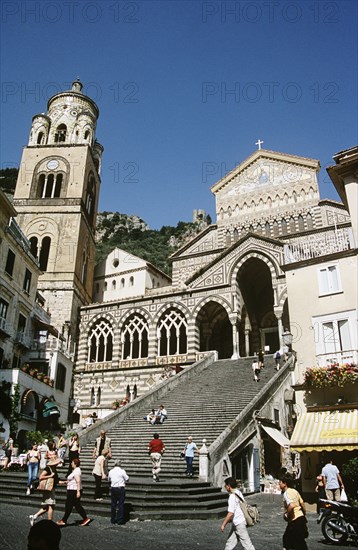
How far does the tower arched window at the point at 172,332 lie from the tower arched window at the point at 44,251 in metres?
12.0

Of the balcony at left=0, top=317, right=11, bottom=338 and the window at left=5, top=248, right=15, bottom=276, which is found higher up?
the window at left=5, top=248, right=15, bottom=276

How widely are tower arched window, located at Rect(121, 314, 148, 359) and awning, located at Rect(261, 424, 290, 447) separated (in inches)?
644

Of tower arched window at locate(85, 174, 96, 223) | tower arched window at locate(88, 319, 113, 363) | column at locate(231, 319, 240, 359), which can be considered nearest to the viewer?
column at locate(231, 319, 240, 359)

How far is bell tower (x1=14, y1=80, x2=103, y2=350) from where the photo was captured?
35500mm

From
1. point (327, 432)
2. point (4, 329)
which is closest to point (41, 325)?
point (4, 329)

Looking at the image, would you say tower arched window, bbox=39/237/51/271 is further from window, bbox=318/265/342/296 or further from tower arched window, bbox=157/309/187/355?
window, bbox=318/265/342/296

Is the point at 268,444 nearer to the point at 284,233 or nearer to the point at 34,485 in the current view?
the point at 34,485

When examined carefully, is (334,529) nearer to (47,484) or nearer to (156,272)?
(47,484)

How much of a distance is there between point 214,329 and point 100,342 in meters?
8.62

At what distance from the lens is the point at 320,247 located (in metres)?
18.7

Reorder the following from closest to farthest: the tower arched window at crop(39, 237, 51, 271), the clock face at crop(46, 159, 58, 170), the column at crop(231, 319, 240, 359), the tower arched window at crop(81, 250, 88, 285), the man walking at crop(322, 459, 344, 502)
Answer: the man walking at crop(322, 459, 344, 502)
the column at crop(231, 319, 240, 359)
the tower arched window at crop(39, 237, 51, 271)
the tower arched window at crop(81, 250, 88, 285)
the clock face at crop(46, 159, 58, 170)

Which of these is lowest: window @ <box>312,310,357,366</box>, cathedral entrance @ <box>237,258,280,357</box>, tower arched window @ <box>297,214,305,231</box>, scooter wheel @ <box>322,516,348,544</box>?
scooter wheel @ <box>322,516,348,544</box>

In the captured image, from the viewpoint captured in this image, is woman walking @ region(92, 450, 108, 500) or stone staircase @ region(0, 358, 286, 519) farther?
woman walking @ region(92, 450, 108, 500)

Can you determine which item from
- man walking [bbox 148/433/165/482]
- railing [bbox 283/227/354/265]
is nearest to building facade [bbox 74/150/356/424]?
railing [bbox 283/227/354/265]
